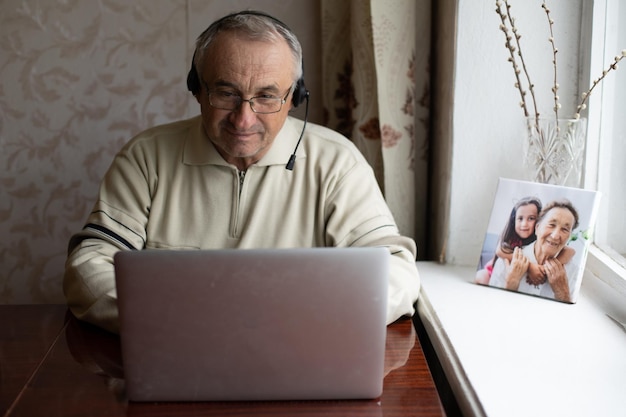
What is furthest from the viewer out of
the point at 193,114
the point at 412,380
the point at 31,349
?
the point at 193,114

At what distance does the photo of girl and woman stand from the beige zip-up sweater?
235 millimetres

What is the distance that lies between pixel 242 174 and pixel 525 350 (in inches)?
29.9

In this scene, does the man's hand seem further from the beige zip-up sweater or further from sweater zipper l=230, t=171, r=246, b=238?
sweater zipper l=230, t=171, r=246, b=238

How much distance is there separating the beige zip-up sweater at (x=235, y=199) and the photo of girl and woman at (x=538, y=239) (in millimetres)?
235

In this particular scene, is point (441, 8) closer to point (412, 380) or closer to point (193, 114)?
point (193, 114)

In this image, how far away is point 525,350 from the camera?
132cm

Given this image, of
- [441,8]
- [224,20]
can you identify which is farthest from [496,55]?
[224,20]

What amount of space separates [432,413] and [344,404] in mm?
124

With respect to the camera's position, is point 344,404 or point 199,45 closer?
point 344,404

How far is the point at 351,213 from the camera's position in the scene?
1.72 meters

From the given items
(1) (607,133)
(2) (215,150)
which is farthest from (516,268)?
(2) (215,150)

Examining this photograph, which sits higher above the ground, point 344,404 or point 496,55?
point 496,55

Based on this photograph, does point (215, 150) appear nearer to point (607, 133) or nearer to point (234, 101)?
point (234, 101)

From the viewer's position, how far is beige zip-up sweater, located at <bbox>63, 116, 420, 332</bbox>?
5.62 ft
